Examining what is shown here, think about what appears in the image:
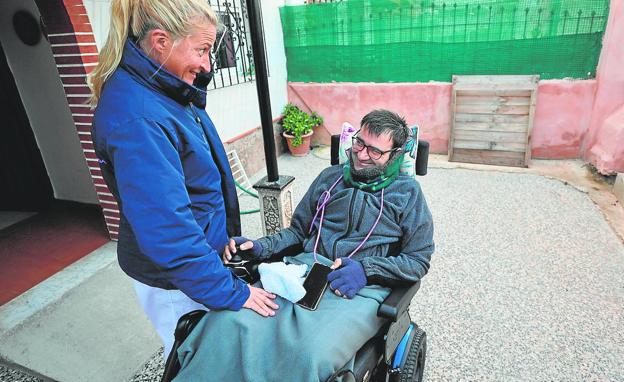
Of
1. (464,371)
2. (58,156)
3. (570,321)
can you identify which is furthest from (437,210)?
(58,156)

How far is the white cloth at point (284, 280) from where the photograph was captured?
4.59 ft

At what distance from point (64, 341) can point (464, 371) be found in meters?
2.21

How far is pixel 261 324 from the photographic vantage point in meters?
1.30

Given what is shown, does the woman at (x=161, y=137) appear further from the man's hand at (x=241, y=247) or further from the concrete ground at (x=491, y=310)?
the concrete ground at (x=491, y=310)

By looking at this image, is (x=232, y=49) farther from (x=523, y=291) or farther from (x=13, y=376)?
(x=523, y=291)

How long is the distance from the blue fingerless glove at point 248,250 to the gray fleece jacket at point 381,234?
53 millimetres

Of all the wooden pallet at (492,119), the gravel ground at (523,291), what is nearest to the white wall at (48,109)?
the gravel ground at (523,291)

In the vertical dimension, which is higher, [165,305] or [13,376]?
[165,305]

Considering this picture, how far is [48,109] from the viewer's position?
371 cm

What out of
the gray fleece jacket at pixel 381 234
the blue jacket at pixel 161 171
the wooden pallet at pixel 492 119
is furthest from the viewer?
the wooden pallet at pixel 492 119

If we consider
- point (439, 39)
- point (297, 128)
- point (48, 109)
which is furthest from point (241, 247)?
point (439, 39)

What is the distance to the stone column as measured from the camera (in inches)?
98.5

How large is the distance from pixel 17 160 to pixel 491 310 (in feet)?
14.6

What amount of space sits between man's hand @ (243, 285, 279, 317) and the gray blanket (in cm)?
2
